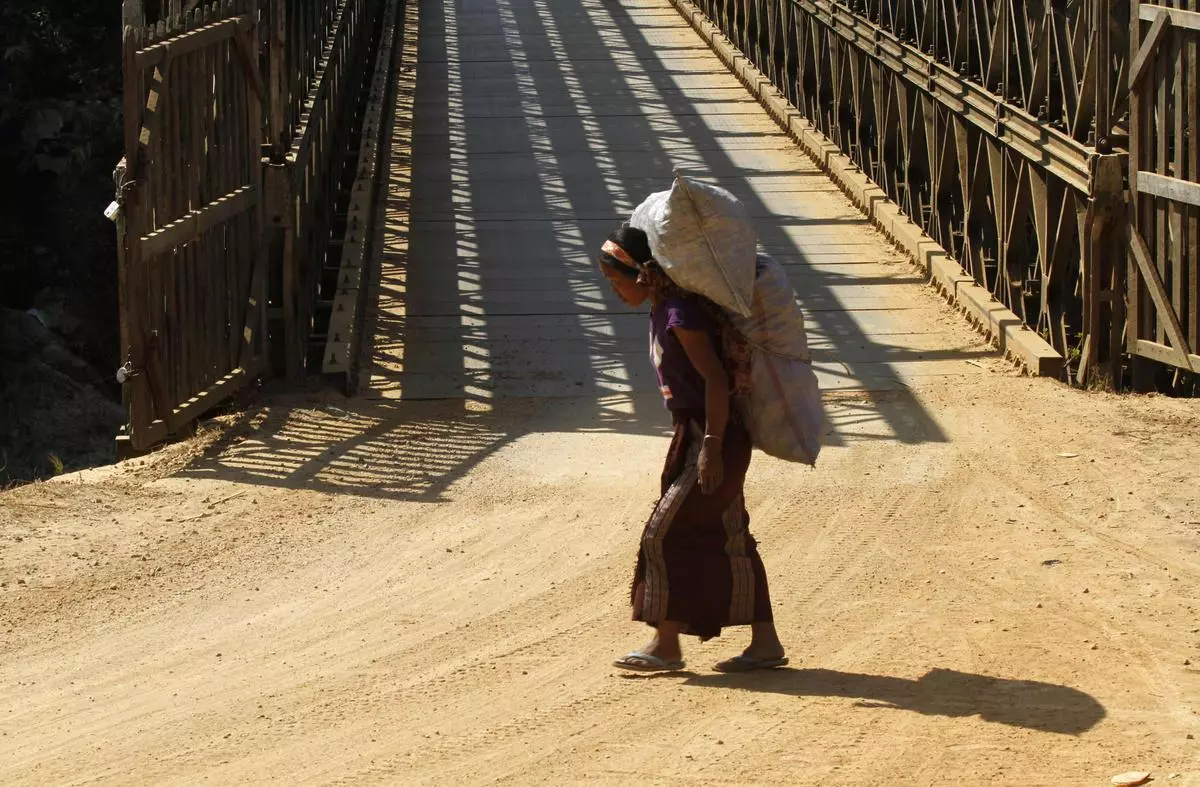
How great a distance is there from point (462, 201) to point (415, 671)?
10.2 meters

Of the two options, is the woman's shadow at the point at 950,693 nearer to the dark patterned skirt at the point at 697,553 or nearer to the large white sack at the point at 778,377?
the dark patterned skirt at the point at 697,553

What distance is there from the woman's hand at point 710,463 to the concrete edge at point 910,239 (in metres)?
5.74

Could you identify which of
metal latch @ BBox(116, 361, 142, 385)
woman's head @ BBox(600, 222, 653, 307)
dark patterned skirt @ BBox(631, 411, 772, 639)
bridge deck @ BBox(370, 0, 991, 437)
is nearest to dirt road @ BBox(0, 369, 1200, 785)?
dark patterned skirt @ BBox(631, 411, 772, 639)

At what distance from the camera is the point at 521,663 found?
601cm

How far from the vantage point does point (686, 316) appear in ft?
17.9

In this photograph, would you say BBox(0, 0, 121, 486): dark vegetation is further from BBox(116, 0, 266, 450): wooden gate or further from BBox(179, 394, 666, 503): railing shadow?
BBox(179, 394, 666, 503): railing shadow

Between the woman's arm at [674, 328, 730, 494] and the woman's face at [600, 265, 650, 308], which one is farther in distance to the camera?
the woman's face at [600, 265, 650, 308]

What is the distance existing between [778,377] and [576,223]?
31.3ft

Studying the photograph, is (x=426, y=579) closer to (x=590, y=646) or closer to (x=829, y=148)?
(x=590, y=646)

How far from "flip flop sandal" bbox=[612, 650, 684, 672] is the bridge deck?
16.4 ft

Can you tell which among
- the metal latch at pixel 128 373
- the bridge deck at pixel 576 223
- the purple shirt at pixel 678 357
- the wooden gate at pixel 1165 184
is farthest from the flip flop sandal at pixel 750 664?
the bridge deck at pixel 576 223

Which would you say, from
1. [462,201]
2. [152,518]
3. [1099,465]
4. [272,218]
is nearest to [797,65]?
[462,201]

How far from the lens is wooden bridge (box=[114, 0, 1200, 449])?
30.8 feet

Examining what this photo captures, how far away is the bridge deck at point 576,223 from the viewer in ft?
37.4
